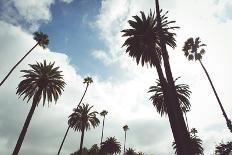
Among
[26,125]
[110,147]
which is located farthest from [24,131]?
[110,147]

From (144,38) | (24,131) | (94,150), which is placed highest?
(94,150)

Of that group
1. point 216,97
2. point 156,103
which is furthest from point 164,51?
point 216,97

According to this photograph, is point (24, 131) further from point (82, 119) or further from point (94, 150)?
point (94, 150)

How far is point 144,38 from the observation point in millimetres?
26453

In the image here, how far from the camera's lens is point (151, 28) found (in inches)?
1043

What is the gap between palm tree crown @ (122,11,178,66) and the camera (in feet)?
86.3

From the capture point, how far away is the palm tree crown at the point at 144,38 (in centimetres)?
2631

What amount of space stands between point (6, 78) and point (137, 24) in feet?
67.1

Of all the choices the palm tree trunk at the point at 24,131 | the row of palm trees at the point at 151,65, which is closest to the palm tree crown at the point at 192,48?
the row of palm trees at the point at 151,65

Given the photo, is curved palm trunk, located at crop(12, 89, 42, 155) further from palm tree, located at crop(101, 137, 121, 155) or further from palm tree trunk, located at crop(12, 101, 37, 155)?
palm tree, located at crop(101, 137, 121, 155)

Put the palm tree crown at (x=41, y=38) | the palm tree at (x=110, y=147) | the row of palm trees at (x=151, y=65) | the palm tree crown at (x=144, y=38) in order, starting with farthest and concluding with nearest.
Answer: the palm tree at (x=110, y=147) → the palm tree crown at (x=41, y=38) → the palm tree crown at (x=144, y=38) → the row of palm trees at (x=151, y=65)

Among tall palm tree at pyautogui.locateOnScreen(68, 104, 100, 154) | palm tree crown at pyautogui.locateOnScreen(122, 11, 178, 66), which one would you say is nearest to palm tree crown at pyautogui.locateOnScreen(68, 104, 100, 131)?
tall palm tree at pyautogui.locateOnScreen(68, 104, 100, 154)

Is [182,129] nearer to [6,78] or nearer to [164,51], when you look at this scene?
[164,51]

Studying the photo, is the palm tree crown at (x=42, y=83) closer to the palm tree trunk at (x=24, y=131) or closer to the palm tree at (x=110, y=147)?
the palm tree trunk at (x=24, y=131)
